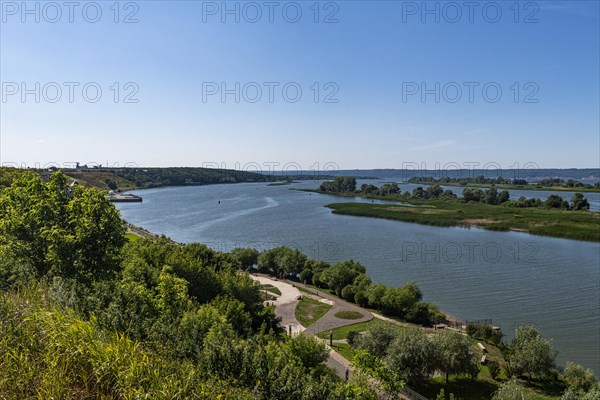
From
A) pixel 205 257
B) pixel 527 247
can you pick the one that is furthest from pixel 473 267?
pixel 205 257

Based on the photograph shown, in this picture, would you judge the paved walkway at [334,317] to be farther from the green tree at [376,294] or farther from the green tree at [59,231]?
the green tree at [59,231]

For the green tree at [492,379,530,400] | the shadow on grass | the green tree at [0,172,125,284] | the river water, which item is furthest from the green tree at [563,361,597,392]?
the green tree at [0,172,125,284]

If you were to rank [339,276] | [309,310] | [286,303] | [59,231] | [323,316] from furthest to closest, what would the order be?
1. [339,276]
2. [286,303]
3. [309,310]
4. [323,316]
5. [59,231]

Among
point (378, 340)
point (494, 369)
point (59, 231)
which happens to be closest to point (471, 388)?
point (494, 369)

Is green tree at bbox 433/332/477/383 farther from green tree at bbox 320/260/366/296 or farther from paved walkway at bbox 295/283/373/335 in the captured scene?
green tree at bbox 320/260/366/296

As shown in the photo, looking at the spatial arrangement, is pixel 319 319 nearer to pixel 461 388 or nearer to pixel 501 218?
pixel 461 388

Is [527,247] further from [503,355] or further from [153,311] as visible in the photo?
[153,311]

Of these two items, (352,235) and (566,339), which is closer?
(566,339)
